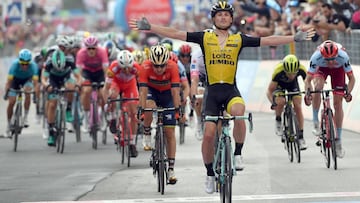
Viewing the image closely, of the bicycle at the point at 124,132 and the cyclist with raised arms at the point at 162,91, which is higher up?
the cyclist with raised arms at the point at 162,91

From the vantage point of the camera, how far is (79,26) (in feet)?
295

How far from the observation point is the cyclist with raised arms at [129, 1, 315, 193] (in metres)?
13.5

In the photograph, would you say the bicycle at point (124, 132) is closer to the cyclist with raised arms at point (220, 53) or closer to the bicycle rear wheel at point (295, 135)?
the bicycle rear wheel at point (295, 135)

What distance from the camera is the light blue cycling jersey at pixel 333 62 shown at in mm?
17625

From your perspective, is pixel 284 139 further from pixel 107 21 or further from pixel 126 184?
pixel 107 21

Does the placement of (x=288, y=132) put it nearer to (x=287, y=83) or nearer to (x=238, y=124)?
(x=287, y=83)

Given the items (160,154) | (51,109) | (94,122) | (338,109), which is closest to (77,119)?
(51,109)

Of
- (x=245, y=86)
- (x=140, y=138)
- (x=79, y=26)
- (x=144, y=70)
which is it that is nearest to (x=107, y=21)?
A: (x=79, y=26)

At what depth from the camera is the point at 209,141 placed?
1340 centimetres

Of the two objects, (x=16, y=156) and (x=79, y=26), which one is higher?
(x=79, y=26)

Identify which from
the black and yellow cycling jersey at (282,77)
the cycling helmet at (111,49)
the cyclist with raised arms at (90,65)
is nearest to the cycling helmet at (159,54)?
the black and yellow cycling jersey at (282,77)

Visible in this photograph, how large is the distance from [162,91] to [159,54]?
994mm

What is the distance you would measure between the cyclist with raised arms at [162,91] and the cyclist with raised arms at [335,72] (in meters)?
2.07

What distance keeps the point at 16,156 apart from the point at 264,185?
6.51 meters
